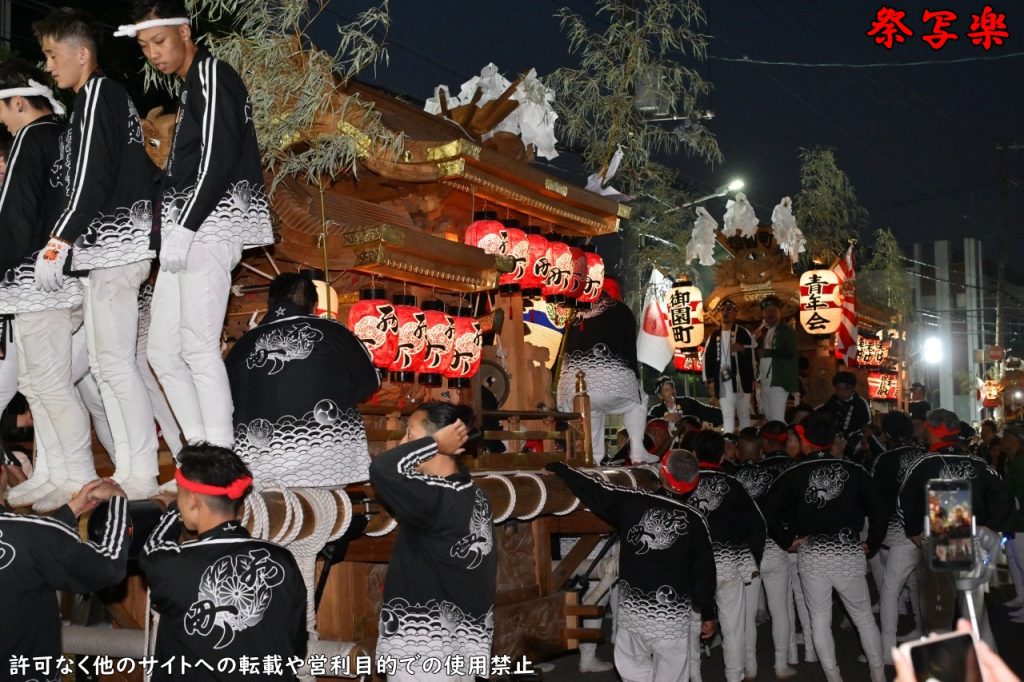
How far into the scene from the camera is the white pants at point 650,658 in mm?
7422

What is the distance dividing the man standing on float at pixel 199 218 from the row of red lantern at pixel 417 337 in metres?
3.32

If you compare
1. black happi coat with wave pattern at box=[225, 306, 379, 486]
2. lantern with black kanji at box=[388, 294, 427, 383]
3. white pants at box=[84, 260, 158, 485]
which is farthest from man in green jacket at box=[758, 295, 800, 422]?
white pants at box=[84, 260, 158, 485]

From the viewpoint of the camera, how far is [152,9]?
4980 mm

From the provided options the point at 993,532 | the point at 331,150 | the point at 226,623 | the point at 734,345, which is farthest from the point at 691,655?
the point at 734,345

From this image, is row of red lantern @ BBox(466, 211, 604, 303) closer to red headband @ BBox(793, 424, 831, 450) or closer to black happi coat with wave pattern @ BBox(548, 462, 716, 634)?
red headband @ BBox(793, 424, 831, 450)

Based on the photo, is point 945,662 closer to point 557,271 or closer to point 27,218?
point 27,218

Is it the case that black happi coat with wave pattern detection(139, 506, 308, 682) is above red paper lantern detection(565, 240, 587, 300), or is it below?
below

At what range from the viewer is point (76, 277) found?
17.4ft

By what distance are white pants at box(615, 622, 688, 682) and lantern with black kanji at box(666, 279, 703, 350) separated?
8899 millimetres

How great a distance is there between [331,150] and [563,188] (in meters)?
3.05

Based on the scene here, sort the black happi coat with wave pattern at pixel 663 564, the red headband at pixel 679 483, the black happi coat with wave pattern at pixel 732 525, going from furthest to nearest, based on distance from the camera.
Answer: the black happi coat with wave pattern at pixel 732 525 → the red headband at pixel 679 483 → the black happi coat with wave pattern at pixel 663 564

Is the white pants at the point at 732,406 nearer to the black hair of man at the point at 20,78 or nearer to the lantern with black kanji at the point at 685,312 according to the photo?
the lantern with black kanji at the point at 685,312

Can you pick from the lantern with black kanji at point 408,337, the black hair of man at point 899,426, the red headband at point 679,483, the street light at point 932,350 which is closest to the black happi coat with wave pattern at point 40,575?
the red headband at point 679,483

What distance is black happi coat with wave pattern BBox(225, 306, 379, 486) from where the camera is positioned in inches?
216
